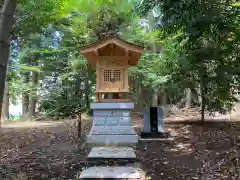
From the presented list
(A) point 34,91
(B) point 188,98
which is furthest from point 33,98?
(B) point 188,98

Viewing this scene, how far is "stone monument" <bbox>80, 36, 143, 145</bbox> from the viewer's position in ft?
23.9

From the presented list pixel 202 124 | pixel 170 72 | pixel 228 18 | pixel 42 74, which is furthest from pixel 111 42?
pixel 42 74

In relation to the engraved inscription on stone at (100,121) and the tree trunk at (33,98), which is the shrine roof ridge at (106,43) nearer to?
the engraved inscription on stone at (100,121)

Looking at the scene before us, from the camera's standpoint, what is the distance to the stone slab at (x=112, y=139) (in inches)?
282

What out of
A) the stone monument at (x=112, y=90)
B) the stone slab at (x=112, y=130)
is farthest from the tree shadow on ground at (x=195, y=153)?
the stone monument at (x=112, y=90)

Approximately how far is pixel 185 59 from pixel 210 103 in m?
1.84

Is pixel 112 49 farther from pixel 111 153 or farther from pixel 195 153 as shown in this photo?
pixel 195 153

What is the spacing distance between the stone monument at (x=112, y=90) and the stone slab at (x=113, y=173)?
2215mm

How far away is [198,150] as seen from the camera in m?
6.21

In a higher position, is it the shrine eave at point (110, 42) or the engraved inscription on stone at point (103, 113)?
the shrine eave at point (110, 42)

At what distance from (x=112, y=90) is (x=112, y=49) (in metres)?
1.17

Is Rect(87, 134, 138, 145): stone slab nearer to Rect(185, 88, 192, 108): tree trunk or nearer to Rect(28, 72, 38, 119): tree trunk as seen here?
Rect(28, 72, 38, 119): tree trunk

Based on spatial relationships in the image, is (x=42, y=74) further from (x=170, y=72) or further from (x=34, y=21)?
(x=170, y=72)

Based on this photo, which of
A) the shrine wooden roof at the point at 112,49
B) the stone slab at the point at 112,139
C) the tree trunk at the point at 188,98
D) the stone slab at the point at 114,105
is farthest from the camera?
the tree trunk at the point at 188,98
